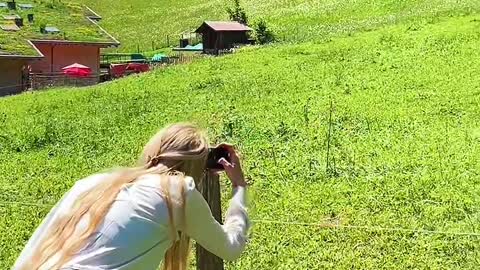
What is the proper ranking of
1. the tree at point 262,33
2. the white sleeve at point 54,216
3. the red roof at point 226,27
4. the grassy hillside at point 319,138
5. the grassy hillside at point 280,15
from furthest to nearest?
the red roof at point 226,27 < the tree at point 262,33 < the grassy hillside at point 280,15 < the grassy hillside at point 319,138 < the white sleeve at point 54,216

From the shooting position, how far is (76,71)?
33750 millimetres

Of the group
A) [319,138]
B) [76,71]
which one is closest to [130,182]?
[319,138]

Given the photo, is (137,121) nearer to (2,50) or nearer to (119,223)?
(119,223)

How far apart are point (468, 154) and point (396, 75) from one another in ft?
22.9

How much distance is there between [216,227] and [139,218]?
1.17ft

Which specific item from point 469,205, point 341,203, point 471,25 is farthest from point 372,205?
point 471,25

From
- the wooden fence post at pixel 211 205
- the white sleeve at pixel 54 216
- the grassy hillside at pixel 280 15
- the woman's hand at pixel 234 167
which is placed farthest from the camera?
the grassy hillside at pixel 280 15

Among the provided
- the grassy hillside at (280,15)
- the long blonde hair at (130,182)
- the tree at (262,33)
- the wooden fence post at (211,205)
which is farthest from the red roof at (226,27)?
the long blonde hair at (130,182)

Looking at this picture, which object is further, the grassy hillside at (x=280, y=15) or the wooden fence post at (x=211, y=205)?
the grassy hillside at (x=280, y=15)

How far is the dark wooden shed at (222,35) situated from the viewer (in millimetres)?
39219

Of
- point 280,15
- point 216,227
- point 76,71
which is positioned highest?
point 216,227

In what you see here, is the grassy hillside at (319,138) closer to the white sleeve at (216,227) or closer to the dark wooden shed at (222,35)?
the white sleeve at (216,227)

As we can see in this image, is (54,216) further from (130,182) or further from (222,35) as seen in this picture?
(222,35)

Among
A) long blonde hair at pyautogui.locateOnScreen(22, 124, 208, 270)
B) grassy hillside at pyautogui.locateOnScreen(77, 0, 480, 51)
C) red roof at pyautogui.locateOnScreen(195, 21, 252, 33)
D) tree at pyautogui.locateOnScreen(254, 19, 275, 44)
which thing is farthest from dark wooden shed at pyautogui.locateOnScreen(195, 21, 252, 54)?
long blonde hair at pyautogui.locateOnScreen(22, 124, 208, 270)
